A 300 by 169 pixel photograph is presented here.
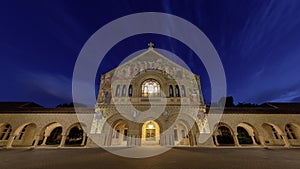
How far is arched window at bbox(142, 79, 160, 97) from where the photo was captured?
16297 millimetres

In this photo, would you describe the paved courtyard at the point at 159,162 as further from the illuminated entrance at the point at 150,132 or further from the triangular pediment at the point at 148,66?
the triangular pediment at the point at 148,66

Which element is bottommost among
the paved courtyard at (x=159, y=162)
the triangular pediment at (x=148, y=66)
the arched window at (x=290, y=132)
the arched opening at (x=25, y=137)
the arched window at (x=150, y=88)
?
the paved courtyard at (x=159, y=162)

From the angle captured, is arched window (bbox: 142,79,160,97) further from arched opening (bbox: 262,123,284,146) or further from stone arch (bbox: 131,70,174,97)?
arched opening (bbox: 262,123,284,146)

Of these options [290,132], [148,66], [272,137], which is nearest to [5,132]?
[148,66]

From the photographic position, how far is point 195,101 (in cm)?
1563

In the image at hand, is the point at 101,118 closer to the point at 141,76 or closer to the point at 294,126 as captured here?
the point at 141,76

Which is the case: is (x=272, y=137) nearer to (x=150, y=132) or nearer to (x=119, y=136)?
(x=150, y=132)

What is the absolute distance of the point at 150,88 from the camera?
1681 cm

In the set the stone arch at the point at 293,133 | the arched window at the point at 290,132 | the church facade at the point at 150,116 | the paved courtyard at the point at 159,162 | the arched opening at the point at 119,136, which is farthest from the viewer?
the arched opening at the point at 119,136

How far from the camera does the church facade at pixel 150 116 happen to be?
13898mm

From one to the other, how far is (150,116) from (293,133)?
17.5m

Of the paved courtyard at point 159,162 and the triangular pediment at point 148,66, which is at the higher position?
the triangular pediment at point 148,66

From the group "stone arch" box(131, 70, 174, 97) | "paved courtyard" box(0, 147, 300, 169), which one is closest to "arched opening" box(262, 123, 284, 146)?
"paved courtyard" box(0, 147, 300, 169)

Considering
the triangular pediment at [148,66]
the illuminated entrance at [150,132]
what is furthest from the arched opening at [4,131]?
the illuminated entrance at [150,132]
